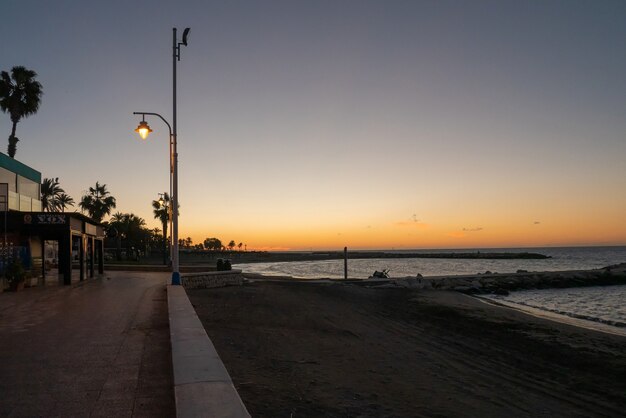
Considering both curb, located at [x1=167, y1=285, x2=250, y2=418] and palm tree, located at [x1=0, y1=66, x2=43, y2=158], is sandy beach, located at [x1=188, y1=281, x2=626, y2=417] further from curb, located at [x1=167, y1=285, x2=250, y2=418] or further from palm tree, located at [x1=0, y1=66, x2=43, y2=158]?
palm tree, located at [x1=0, y1=66, x2=43, y2=158]

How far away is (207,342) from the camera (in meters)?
7.34

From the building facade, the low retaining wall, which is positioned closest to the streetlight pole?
the low retaining wall

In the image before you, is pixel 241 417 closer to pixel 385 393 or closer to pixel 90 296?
pixel 385 393

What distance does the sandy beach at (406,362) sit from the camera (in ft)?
24.7

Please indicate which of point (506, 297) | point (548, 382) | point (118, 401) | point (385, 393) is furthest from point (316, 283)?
point (118, 401)

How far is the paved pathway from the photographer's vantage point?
530cm

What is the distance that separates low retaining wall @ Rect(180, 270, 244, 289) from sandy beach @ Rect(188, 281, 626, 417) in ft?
7.66

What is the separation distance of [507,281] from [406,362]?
34274 mm

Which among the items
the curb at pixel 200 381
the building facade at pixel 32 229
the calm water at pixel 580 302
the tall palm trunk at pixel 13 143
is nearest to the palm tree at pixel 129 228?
the tall palm trunk at pixel 13 143

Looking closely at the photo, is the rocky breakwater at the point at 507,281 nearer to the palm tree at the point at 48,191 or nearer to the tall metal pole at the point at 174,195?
the tall metal pole at the point at 174,195

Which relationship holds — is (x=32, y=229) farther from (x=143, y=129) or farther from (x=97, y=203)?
(x=97, y=203)

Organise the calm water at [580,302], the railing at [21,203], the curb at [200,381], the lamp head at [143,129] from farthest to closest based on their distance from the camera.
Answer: the railing at [21,203] → the calm water at [580,302] → the lamp head at [143,129] → the curb at [200,381]

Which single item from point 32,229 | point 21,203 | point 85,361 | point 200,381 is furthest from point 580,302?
point 21,203

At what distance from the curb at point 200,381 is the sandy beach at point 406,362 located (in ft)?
2.91
